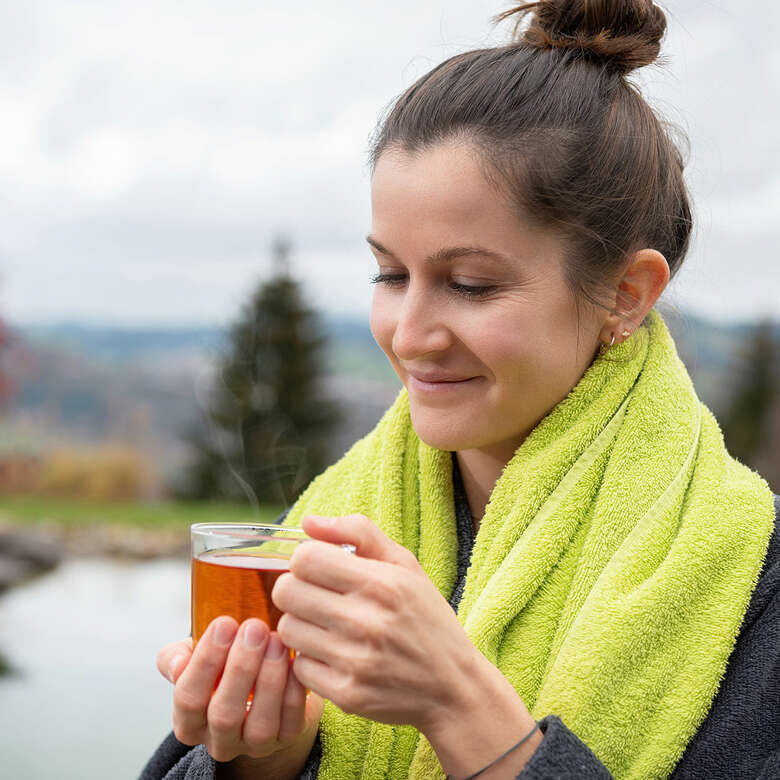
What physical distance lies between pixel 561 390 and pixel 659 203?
0.32 meters

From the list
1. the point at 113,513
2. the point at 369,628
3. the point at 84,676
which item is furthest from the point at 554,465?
the point at 113,513

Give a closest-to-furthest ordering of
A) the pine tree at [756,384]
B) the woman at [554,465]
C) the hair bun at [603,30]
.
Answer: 1. the woman at [554,465]
2. the hair bun at [603,30]
3. the pine tree at [756,384]

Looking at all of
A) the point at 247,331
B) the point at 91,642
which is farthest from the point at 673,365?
the point at 247,331

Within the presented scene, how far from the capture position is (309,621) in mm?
959

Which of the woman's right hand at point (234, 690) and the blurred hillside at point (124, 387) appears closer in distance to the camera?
the woman's right hand at point (234, 690)

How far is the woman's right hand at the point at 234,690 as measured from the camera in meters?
1.00

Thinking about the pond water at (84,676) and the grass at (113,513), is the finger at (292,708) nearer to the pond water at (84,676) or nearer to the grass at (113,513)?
the pond water at (84,676)

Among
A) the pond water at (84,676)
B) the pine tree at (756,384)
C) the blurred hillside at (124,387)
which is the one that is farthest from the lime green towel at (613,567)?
the pine tree at (756,384)

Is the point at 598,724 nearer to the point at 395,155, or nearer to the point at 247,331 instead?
the point at 395,155

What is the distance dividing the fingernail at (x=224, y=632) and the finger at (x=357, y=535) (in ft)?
0.46

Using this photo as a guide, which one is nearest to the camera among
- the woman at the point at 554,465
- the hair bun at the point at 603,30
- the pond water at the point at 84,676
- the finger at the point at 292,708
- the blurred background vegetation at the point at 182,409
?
the finger at the point at 292,708

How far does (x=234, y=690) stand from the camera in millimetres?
1021

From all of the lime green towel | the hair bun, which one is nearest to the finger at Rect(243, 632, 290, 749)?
the lime green towel

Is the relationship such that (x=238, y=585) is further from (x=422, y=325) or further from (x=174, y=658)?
(x=422, y=325)
